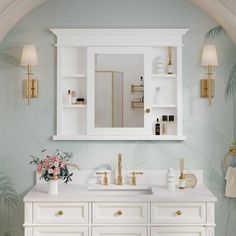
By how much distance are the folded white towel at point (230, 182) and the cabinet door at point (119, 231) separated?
864 millimetres

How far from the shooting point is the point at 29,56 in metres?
4.39

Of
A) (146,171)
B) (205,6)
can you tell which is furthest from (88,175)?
(205,6)

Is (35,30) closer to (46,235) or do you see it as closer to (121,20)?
(121,20)

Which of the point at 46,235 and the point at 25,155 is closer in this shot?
the point at 46,235

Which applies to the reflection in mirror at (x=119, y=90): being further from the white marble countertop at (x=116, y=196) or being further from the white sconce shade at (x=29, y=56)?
the white marble countertop at (x=116, y=196)

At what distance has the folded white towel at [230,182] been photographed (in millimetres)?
4359

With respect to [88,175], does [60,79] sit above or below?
above

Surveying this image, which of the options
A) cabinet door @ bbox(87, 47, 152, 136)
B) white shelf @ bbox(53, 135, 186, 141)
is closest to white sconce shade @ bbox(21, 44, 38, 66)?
cabinet door @ bbox(87, 47, 152, 136)

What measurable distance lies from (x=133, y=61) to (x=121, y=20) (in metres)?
0.36

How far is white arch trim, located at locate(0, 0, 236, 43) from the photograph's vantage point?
156 inches

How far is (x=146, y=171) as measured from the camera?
14.7 feet

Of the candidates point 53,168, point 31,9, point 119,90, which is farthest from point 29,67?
point 53,168

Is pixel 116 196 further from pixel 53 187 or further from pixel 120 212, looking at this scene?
pixel 53 187

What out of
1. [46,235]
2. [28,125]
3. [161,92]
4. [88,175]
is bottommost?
[46,235]
